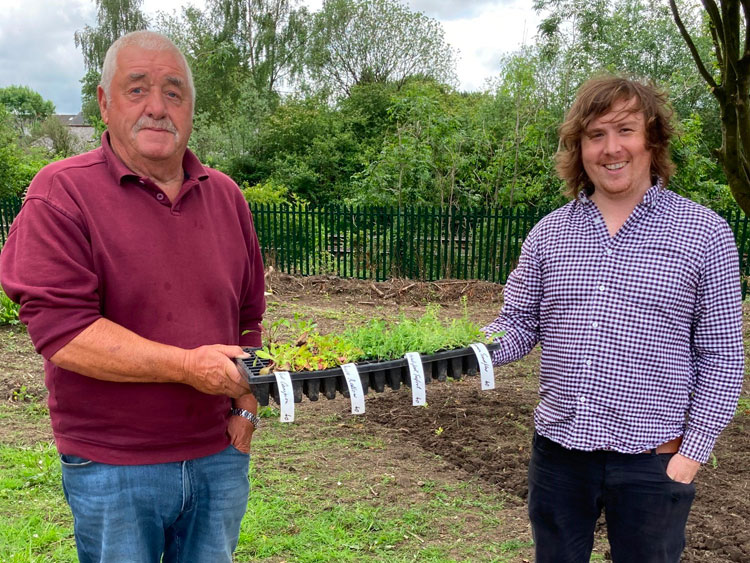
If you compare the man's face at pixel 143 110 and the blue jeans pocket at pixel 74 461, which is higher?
the man's face at pixel 143 110

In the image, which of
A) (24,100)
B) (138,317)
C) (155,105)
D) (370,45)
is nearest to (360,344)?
(138,317)

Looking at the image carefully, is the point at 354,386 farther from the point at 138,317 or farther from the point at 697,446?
the point at 697,446

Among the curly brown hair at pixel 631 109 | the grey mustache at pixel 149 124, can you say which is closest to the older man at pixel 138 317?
the grey mustache at pixel 149 124

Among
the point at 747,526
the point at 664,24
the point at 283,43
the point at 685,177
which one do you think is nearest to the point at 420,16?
the point at 283,43

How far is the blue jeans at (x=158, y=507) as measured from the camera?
1.76 meters

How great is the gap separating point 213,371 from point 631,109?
1.51m

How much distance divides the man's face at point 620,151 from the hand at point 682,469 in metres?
0.84

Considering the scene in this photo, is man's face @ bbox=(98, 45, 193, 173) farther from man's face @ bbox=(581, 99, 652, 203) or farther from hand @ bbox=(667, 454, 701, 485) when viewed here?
hand @ bbox=(667, 454, 701, 485)

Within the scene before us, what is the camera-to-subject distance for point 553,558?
212cm

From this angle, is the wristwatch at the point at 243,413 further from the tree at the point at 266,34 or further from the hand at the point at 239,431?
the tree at the point at 266,34

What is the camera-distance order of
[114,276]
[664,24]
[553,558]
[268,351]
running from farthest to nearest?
1. [664,24]
2. [553,558]
3. [268,351]
4. [114,276]

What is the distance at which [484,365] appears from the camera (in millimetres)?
2135

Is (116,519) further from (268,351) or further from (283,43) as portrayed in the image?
(283,43)

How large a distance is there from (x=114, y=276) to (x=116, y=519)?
0.67 meters
